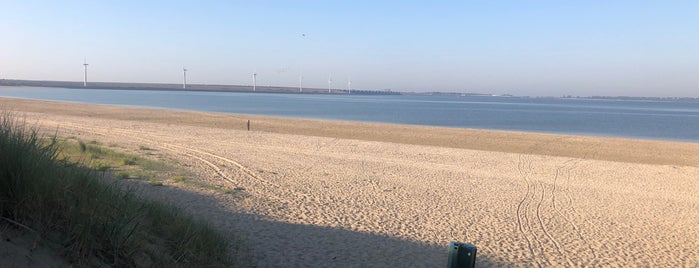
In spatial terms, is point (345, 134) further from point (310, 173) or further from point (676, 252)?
point (676, 252)

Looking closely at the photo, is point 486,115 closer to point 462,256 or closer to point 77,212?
point 462,256

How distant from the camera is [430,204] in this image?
11.1m

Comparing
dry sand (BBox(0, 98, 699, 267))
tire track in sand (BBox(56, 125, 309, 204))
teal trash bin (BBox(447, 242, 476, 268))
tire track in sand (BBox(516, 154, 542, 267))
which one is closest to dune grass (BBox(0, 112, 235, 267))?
dry sand (BBox(0, 98, 699, 267))

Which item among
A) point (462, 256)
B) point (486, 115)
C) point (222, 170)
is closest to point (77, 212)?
point (462, 256)

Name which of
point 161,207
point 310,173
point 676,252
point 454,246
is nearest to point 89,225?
point 161,207

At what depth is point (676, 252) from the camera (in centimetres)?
823

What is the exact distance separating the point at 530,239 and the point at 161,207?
5.54 m

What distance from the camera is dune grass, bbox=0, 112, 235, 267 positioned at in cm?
379

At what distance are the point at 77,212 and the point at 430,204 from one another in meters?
7.96

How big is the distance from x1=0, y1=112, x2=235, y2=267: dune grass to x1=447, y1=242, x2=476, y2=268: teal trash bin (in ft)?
7.35

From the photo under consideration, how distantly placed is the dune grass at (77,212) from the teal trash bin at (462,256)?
224 centimetres

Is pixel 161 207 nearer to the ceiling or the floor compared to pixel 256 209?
nearer to the ceiling

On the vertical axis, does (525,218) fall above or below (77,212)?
below

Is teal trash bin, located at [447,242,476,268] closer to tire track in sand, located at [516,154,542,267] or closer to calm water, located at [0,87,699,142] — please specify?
tire track in sand, located at [516,154,542,267]
